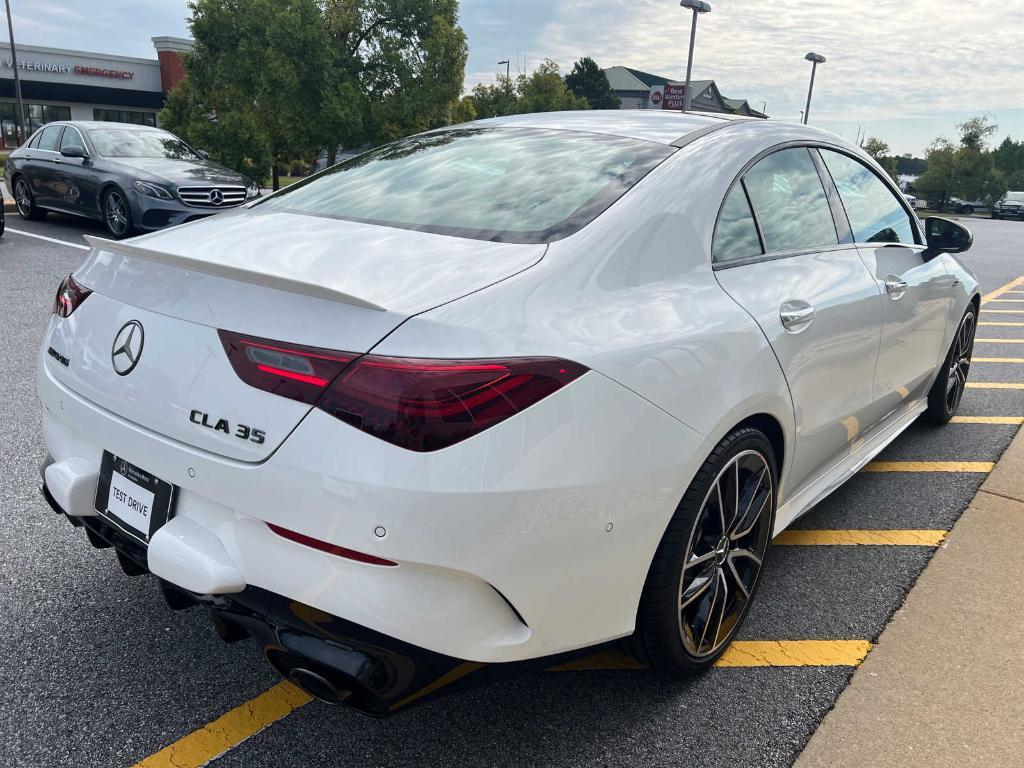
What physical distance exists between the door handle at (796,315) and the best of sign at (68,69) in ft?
164

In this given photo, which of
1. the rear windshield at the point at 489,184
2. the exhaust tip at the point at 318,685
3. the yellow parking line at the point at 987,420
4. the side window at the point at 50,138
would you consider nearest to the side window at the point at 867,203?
the rear windshield at the point at 489,184

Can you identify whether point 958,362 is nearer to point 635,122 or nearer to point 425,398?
point 635,122

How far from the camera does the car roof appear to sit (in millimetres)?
2674

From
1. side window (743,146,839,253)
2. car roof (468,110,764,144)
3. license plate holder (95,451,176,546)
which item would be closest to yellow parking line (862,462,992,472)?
Answer: side window (743,146,839,253)

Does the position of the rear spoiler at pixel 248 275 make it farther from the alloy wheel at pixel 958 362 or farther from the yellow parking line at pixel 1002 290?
the yellow parking line at pixel 1002 290

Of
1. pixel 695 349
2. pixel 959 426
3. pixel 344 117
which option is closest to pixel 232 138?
pixel 344 117

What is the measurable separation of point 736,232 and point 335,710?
70.3 inches

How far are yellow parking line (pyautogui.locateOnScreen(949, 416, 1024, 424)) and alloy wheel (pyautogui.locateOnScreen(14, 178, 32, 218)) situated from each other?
41.2ft

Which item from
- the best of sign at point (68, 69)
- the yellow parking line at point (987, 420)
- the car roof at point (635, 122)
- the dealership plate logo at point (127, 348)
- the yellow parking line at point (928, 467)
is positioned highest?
the best of sign at point (68, 69)

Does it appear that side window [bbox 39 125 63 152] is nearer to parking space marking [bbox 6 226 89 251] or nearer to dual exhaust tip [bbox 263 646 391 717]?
parking space marking [bbox 6 226 89 251]

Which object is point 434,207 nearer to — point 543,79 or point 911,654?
point 911,654

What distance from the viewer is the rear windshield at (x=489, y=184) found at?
218 centimetres

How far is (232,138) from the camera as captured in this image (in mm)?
24047

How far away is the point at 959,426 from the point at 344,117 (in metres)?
21.6
